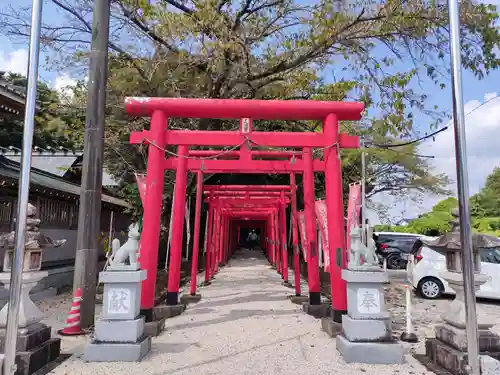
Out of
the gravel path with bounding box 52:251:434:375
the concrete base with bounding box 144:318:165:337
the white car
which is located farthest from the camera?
the white car

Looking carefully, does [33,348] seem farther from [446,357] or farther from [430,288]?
[430,288]

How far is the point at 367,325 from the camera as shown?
5102 millimetres

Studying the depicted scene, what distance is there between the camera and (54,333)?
666cm

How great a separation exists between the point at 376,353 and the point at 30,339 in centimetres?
410

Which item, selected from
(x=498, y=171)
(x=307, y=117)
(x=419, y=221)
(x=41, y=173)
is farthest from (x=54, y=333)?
(x=498, y=171)

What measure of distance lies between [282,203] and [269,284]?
2.92m

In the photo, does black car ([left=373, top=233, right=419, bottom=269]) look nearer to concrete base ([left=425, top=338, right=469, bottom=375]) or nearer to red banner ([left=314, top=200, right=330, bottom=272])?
red banner ([left=314, top=200, right=330, bottom=272])

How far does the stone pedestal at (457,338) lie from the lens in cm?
442

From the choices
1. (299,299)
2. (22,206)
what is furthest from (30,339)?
(299,299)

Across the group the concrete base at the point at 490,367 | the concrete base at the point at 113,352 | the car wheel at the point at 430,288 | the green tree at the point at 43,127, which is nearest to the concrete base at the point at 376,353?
the concrete base at the point at 490,367

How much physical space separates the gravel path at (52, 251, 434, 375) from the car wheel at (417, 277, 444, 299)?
13.2 ft

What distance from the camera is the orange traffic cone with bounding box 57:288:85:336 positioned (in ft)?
20.9

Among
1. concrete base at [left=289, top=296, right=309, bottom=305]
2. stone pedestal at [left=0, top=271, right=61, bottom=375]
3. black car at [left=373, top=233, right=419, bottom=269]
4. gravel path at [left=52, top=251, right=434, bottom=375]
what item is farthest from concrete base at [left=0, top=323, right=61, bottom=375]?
black car at [left=373, top=233, right=419, bottom=269]

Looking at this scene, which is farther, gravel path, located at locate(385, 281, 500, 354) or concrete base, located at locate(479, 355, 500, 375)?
gravel path, located at locate(385, 281, 500, 354)
